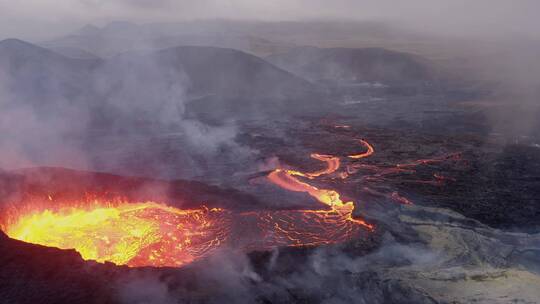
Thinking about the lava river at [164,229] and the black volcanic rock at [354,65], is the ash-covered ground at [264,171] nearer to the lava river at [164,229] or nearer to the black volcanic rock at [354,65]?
the lava river at [164,229]

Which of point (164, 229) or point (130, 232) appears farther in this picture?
point (164, 229)

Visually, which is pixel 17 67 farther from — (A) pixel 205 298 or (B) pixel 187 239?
(A) pixel 205 298

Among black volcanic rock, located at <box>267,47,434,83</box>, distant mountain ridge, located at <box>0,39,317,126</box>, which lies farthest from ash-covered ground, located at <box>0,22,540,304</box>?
black volcanic rock, located at <box>267,47,434,83</box>

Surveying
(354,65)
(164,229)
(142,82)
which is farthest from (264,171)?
(354,65)

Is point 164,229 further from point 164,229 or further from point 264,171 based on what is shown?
point 264,171

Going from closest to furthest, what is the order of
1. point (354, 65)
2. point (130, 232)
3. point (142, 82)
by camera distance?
point (130, 232) → point (142, 82) → point (354, 65)

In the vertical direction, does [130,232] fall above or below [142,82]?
below
